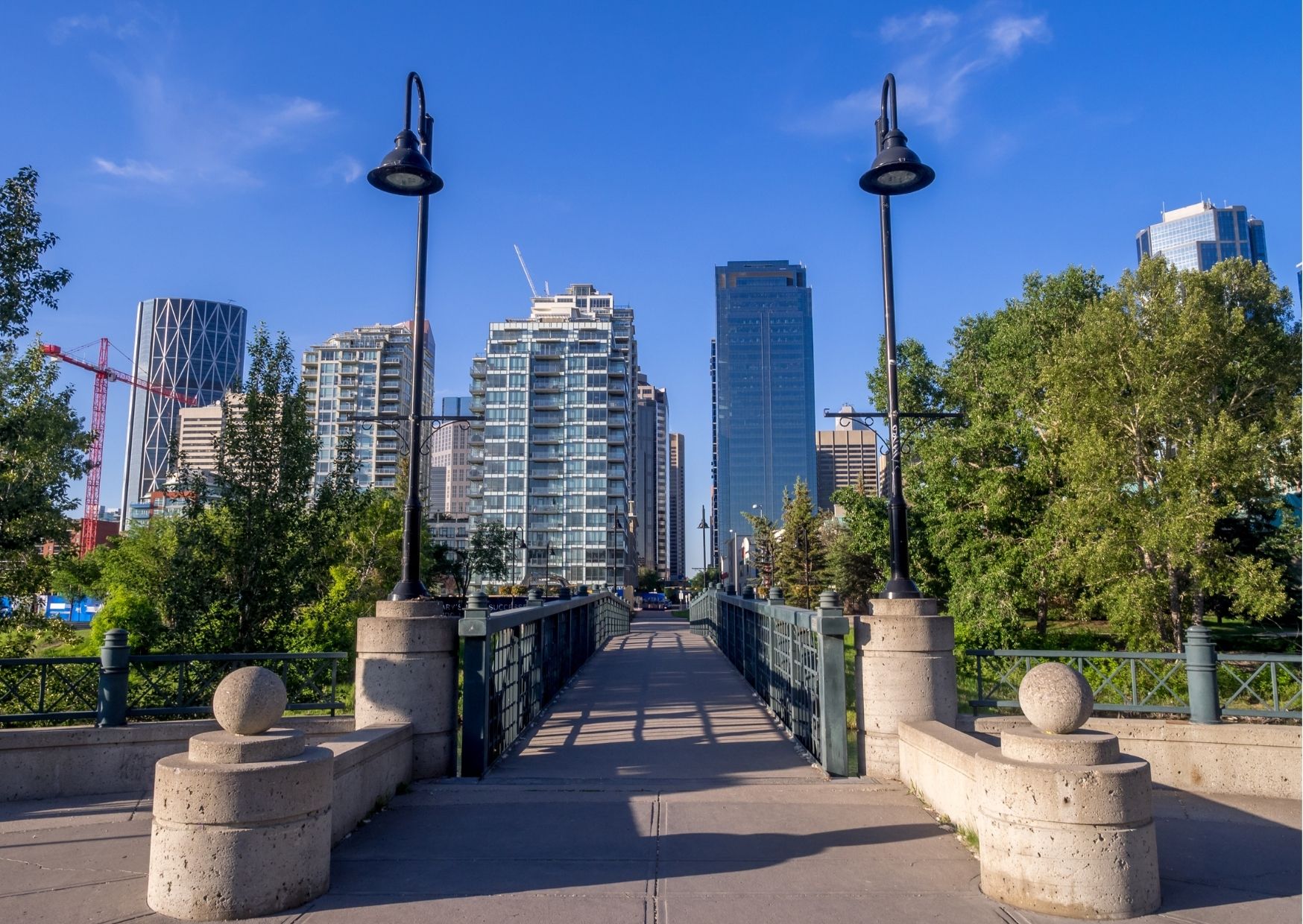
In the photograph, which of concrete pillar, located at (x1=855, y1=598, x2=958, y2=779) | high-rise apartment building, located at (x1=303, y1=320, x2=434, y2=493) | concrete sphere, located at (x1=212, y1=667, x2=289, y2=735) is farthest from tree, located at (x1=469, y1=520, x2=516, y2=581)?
high-rise apartment building, located at (x1=303, y1=320, x2=434, y2=493)

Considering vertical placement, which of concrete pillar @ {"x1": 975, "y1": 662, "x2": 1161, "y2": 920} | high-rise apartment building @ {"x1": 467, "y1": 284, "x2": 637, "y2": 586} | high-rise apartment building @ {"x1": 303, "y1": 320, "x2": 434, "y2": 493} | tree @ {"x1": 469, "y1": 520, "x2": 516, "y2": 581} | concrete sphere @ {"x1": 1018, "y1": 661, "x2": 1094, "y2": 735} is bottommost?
concrete pillar @ {"x1": 975, "y1": 662, "x2": 1161, "y2": 920}

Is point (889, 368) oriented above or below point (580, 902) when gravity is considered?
above

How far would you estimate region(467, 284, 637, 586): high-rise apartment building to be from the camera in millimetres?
109125

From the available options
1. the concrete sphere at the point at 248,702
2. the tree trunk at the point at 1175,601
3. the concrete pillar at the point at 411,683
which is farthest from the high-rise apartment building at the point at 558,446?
the concrete sphere at the point at 248,702

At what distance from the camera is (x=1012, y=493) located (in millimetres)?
26109

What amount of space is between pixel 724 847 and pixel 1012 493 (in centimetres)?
2286

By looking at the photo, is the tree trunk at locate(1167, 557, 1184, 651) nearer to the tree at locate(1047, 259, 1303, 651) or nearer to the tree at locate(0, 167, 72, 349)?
the tree at locate(1047, 259, 1303, 651)

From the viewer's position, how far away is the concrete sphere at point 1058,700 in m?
5.05

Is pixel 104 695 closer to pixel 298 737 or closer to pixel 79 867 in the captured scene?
pixel 79 867

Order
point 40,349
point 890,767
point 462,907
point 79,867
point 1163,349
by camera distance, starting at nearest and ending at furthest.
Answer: point 462,907 < point 79,867 < point 890,767 < point 40,349 < point 1163,349

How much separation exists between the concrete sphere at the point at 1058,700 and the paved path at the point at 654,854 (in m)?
1.05

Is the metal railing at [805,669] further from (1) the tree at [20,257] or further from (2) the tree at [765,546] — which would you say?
(2) the tree at [765,546]

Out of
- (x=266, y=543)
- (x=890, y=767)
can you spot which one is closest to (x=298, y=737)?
(x=890, y=767)

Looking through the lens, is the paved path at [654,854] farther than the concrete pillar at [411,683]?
No
